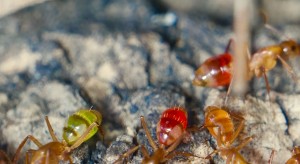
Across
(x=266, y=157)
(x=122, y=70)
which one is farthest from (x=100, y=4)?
(x=266, y=157)

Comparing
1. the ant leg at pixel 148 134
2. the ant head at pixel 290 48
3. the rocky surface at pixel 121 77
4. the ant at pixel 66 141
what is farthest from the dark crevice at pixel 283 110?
the ant at pixel 66 141

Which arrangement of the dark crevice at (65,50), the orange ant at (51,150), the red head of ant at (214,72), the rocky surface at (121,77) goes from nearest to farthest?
the orange ant at (51,150)
the rocky surface at (121,77)
the red head of ant at (214,72)
the dark crevice at (65,50)

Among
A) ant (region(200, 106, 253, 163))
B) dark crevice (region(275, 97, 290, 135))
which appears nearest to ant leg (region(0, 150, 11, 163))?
ant (region(200, 106, 253, 163))

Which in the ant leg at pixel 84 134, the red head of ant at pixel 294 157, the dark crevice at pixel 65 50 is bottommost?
the red head of ant at pixel 294 157

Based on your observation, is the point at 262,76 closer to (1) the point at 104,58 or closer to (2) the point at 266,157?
(2) the point at 266,157

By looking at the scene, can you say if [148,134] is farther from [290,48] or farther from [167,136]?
[290,48]

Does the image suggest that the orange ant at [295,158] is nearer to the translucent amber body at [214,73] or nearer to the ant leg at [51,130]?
the translucent amber body at [214,73]
